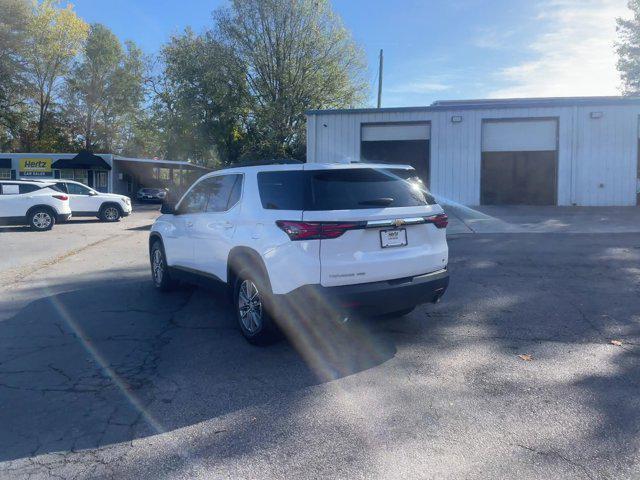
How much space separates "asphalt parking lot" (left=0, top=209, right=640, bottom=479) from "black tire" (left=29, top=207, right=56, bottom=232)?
11.5 m

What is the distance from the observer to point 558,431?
371cm

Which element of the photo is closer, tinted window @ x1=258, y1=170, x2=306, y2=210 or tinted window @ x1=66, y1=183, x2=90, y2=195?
tinted window @ x1=258, y1=170, x2=306, y2=210

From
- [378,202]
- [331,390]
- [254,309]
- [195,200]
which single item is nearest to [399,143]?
[195,200]

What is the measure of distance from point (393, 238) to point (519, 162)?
18.7 metres

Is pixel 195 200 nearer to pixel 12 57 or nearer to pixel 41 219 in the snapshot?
pixel 41 219

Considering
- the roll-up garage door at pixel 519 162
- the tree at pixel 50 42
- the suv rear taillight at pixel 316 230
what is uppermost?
the tree at pixel 50 42

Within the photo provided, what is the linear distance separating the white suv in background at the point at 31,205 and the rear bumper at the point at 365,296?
627 inches

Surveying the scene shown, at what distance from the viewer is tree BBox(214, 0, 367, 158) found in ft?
115

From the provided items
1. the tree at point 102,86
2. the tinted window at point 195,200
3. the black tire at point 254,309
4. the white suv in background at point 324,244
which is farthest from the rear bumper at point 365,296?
the tree at point 102,86

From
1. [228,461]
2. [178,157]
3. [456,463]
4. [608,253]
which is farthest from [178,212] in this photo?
[178,157]

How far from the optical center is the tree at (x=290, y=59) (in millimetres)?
34938

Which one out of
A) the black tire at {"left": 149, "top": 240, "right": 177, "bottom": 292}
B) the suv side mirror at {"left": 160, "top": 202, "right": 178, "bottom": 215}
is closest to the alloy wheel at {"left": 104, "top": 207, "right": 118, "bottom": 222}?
the black tire at {"left": 149, "top": 240, "right": 177, "bottom": 292}

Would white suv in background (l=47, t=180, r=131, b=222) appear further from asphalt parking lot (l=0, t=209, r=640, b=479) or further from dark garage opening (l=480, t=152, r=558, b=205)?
asphalt parking lot (l=0, t=209, r=640, b=479)

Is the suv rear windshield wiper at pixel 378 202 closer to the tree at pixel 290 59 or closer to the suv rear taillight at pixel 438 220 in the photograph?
the suv rear taillight at pixel 438 220
